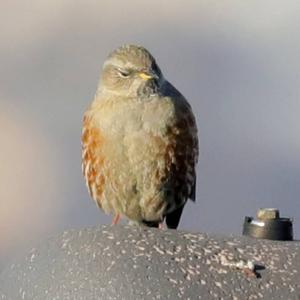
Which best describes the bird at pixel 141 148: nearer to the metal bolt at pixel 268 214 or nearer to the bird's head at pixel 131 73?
the bird's head at pixel 131 73

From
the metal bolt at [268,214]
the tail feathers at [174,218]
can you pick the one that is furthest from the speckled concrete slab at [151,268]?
the tail feathers at [174,218]

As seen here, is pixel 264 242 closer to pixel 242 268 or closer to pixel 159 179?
pixel 242 268

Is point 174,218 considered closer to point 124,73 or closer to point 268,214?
point 124,73

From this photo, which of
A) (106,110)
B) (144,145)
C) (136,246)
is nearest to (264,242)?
(136,246)

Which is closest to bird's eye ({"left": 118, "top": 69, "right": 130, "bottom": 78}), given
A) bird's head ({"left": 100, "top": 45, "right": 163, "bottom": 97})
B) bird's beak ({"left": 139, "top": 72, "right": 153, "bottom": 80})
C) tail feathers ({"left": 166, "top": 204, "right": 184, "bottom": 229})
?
bird's head ({"left": 100, "top": 45, "right": 163, "bottom": 97})

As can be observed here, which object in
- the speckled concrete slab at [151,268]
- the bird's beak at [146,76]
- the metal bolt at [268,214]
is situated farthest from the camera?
the bird's beak at [146,76]

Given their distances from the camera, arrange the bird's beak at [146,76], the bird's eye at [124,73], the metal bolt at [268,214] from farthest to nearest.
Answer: the bird's eye at [124,73] → the bird's beak at [146,76] → the metal bolt at [268,214]

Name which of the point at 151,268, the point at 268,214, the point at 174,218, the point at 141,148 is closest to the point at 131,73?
the point at 141,148
